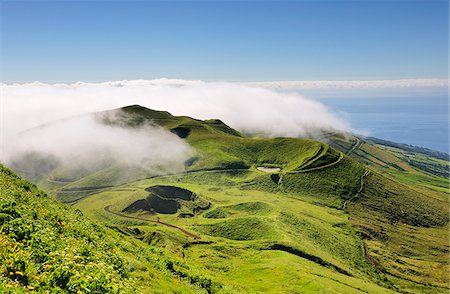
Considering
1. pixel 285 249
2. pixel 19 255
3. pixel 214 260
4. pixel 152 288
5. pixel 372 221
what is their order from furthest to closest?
pixel 372 221 → pixel 285 249 → pixel 214 260 → pixel 152 288 → pixel 19 255

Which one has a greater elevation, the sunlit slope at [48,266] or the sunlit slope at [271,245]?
the sunlit slope at [48,266]

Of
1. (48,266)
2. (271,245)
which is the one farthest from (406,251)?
(48,266)

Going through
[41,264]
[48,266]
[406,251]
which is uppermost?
[48,266]

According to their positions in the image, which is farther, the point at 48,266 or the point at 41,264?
the point at 41,264

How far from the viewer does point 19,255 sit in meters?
15.7

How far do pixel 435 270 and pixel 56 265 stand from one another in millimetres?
186151

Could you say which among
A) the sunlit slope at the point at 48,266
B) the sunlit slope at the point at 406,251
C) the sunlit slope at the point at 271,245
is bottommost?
the sunlit slope at the point at 406,251

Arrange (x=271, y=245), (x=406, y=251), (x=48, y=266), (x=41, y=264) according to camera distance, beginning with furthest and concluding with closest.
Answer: (x=406, y=251)
(x=271, y=245)
(x=41, y=264)
(x=48, y=266)

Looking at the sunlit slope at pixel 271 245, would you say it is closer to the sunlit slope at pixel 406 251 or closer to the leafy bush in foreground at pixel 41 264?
the sunlit slope at pixel 406 251

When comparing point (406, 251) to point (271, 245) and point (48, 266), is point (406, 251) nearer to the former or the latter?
point (271, 245)

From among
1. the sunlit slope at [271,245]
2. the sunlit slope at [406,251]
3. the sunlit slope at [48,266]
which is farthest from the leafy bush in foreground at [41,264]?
the sunlit slope at [406,251]

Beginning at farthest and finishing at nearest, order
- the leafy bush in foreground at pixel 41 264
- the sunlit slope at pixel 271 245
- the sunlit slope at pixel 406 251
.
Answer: the sunlit slope at pixel 406 251
the sunlit slope at pixel 271 245
the leafy bush in foreground at pixel 41 264

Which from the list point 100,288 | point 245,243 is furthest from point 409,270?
point 100,288

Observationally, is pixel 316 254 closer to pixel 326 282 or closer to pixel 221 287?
pixel 326 282
